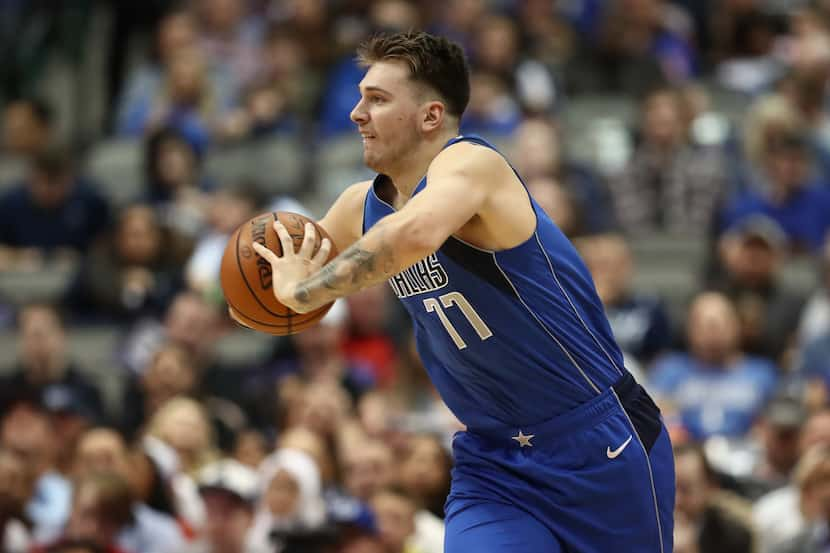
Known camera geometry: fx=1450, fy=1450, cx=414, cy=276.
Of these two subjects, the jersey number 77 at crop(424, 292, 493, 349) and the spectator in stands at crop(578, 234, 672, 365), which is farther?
the spectator in stands at crop(578, 234, 672, 365)

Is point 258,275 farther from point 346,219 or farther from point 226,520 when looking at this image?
point 226,520

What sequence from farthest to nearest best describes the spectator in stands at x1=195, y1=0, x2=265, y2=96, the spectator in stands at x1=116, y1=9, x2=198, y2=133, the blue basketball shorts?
the spectator in stands at x1=195, y1=0, x2=265, y2=96, the spectator in stands at x1=116, y1=9, x2=198, y2=133, the blue basketball shorts

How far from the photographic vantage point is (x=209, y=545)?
8.28m

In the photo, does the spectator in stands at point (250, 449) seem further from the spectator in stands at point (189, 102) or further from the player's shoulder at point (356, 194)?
the player's shoulder at point (356, 194)

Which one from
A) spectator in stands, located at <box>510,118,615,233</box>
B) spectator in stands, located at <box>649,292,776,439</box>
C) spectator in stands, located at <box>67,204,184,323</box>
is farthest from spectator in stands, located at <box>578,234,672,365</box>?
spectator in stands, located at <box>67,204,184,323</box>

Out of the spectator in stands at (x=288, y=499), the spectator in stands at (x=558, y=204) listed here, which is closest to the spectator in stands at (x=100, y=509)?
the spectator in stands at (x=288, y=499)

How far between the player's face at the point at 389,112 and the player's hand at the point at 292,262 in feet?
1.23

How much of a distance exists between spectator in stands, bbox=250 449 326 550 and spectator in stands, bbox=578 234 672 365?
2.61 m

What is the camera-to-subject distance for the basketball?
5320 mm

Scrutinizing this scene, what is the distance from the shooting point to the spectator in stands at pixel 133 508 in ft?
27.3

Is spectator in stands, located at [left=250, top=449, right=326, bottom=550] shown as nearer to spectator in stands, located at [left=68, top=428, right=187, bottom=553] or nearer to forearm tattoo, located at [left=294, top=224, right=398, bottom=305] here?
spectator in stands, located at [left=68, top=428, right=187, bottom=553]

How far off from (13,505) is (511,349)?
4.82 m

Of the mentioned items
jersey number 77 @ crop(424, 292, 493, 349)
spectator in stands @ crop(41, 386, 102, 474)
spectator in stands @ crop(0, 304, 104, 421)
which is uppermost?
spectator in stands @ crop(0, 304, 104, 421)

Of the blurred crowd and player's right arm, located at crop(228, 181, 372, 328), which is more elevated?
the blurred crowd
